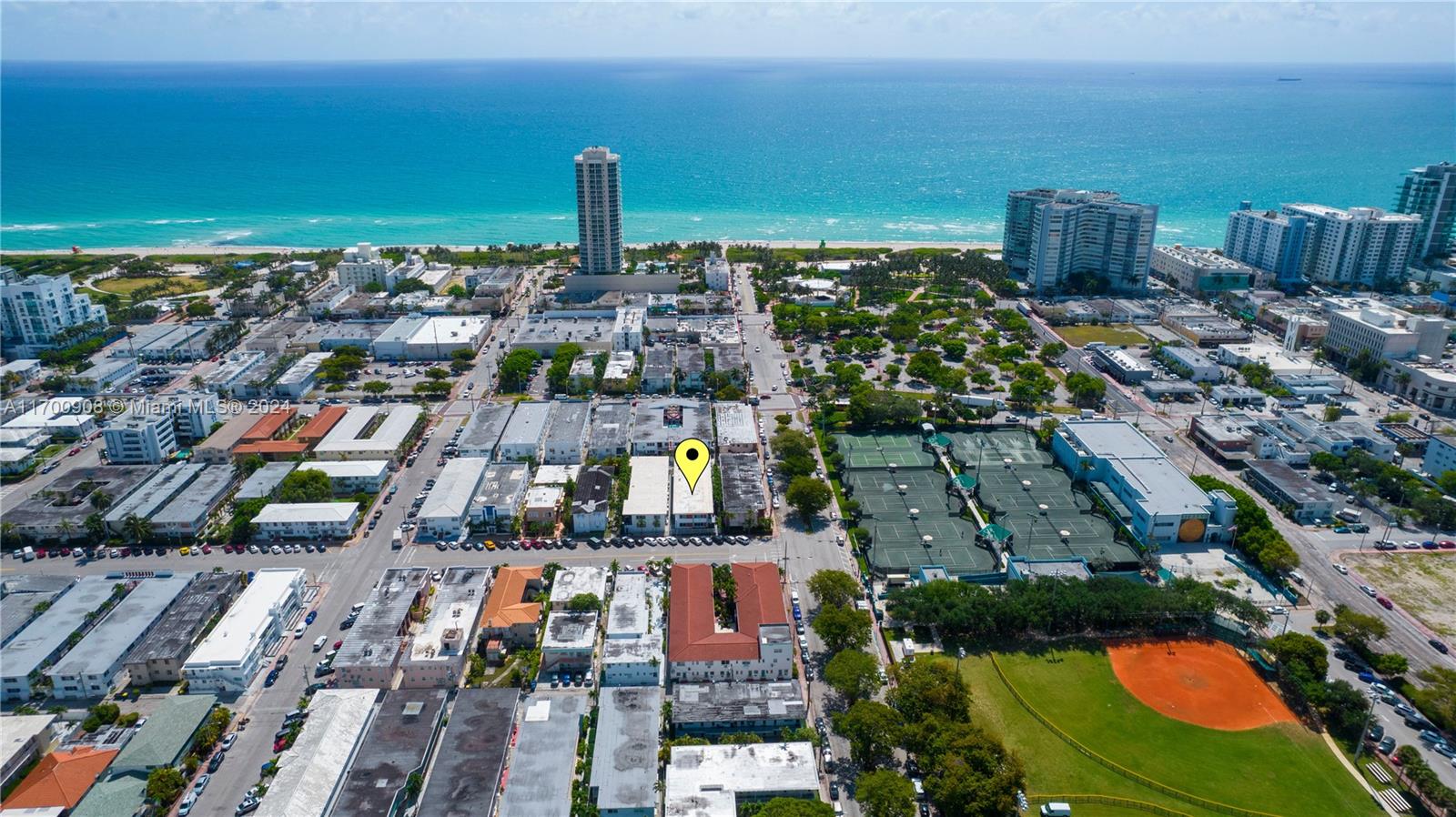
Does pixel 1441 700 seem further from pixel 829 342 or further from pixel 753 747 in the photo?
pixel 829 342

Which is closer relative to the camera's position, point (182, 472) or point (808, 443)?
point (182, 472)

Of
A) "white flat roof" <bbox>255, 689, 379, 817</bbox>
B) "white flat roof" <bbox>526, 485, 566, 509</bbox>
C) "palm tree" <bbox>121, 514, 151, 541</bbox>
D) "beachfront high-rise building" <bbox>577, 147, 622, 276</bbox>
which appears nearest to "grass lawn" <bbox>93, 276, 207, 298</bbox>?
"beachfront high-rise building" <bbox>577, 147, 622, 276</bbox>

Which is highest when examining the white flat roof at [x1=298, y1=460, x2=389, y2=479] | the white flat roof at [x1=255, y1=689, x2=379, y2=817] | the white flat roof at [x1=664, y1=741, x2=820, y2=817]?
the white flat roof at [x1=298, y1=460, x2=389, y2=479]

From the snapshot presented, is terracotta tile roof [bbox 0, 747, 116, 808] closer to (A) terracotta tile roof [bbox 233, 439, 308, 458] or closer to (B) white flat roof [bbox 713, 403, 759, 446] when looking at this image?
(A) terracotta tile roof [bbox 233, 439, 308, 458]

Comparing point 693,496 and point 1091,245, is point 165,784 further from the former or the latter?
point 1091,245

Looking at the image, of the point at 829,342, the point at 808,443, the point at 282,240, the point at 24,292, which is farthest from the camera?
the point at 282,240

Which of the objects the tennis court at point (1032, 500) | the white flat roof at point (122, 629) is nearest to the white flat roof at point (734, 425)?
the tennis court at point (1032, 500)

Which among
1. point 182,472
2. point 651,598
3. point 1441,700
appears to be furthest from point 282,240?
point 1441,700

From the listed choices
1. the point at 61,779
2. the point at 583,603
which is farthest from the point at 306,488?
the point at 583,603
